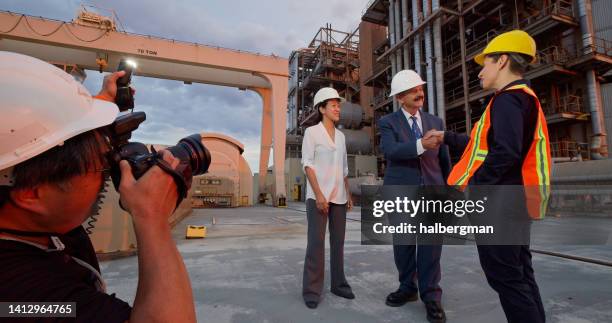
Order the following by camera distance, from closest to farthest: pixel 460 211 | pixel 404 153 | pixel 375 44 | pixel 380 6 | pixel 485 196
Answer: pixel 485 196 < pixel 460 211 < pixel 404 153 < pixel 380 6 < pixel 375 44

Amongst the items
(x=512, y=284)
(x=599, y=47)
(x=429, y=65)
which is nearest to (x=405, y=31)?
(x=429, y=65)

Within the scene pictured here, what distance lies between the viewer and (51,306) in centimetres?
49

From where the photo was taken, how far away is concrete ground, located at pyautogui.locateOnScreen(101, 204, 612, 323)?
1735 mm

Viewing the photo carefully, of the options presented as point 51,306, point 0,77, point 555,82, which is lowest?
point 51,306

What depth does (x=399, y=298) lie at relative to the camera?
1.91 metres

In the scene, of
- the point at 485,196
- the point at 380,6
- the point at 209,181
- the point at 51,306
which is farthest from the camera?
the point at 380,6

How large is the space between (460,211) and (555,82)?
544 inches

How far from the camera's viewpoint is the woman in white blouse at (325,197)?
81.9 inches

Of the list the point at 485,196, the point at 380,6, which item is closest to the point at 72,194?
the point at 485,196

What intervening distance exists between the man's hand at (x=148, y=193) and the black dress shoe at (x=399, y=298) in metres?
1.66

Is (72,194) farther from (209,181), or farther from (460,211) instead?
(209,181)

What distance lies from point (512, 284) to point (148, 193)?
1.37 metres

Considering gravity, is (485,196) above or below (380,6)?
below

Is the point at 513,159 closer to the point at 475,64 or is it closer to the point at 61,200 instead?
the point at 61,200
